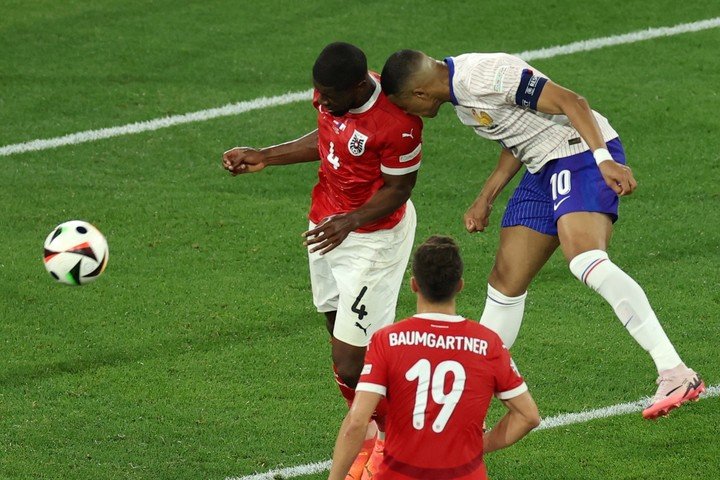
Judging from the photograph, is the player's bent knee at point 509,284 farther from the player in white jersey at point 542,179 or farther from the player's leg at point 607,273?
the player's leg at point 607,273

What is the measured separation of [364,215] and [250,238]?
3.31 m

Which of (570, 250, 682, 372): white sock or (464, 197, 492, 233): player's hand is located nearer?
(570, 250, 682, 372): white sock

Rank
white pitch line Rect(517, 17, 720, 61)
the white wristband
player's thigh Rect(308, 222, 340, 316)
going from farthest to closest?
white pitch line Rect(517, 17, 720, 61) → player's thigh Rect(308, 222, 340, 316) → the white wristband

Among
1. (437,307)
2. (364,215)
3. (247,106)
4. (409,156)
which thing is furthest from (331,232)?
(247,106)

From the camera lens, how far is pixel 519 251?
7531 mm

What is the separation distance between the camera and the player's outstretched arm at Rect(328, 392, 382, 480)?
549cm

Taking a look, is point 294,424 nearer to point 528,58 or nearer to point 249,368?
point 249,368

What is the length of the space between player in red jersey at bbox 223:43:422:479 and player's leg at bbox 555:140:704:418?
0.89 metres

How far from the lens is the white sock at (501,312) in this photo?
301 inches

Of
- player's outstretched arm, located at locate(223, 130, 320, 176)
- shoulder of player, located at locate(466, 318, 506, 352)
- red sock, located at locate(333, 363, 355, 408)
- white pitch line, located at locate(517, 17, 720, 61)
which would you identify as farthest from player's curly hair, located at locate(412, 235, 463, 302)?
white pitch line, located at locate(517, 17, 720, 61)

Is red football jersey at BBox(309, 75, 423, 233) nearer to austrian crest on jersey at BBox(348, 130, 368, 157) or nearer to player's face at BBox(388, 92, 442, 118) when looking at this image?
austrian crest on jersey at BBox(348, 130, 368, 157)

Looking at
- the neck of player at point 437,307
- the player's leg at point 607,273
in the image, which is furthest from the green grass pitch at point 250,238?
the neck of player at point 437,307

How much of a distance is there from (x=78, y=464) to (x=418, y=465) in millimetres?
2746

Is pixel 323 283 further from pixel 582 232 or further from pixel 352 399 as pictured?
pixel 582 232
